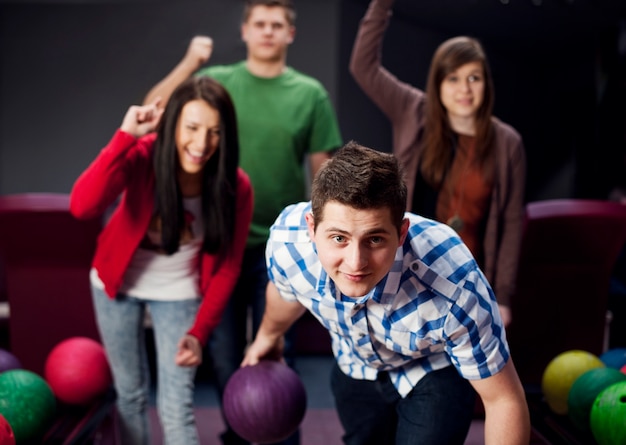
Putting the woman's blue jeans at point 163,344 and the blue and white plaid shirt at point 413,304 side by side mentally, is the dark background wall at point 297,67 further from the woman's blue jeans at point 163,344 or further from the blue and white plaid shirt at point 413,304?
the blue and white plaid shirt at point 413,304

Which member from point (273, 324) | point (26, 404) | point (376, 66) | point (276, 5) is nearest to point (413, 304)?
point (273, 324)

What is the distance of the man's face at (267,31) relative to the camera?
2621 mm

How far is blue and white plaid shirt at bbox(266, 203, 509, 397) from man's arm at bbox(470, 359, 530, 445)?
31mm

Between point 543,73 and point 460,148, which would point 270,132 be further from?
point 543,73

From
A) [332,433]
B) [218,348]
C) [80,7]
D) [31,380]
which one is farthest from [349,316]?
[80,7]

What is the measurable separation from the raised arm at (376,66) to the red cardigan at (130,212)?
0.58 meters

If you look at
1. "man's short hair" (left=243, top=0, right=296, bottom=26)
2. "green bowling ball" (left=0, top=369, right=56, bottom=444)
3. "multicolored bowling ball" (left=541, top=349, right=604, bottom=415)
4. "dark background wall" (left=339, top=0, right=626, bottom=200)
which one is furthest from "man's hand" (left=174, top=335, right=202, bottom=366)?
"dark background wall" (left=339, top=0, right=626, bottom=200)

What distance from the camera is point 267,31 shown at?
8.59 feet

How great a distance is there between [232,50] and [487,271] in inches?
77.8

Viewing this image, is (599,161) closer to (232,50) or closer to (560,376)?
(560,376)

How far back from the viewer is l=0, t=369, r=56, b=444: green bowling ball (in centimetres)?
215

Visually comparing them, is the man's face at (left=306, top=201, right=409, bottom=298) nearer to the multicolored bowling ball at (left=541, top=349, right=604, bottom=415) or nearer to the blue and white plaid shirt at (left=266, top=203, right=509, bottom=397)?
the blue and white plaid shirt at (left=266, top=203, right=509, bottom=397)

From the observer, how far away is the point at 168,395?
236 cm

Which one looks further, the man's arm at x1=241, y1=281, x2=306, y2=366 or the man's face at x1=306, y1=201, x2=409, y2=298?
the man's arm at x1=241, y1=281, x2=306, y2=366
